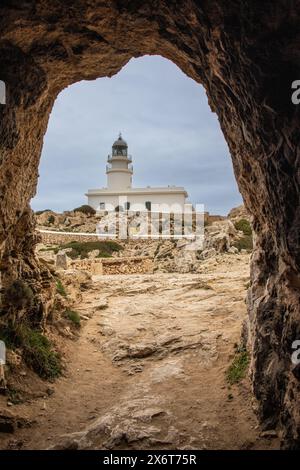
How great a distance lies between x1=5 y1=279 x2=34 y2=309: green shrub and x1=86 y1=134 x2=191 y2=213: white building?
43994 mm

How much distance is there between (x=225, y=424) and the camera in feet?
27.1

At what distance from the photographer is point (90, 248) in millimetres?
36000

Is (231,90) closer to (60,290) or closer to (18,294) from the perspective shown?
(18,294)

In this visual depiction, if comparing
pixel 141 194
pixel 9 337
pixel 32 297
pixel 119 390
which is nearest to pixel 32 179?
pixel 32 297

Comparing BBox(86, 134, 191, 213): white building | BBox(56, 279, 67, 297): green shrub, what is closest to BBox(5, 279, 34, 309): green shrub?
BBox(56, 279, 67, 297): green shrub

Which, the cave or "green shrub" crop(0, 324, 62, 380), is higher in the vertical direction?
the cave

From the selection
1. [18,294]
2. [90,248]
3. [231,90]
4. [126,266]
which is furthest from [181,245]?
[231,90]

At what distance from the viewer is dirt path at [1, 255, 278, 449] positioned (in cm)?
786

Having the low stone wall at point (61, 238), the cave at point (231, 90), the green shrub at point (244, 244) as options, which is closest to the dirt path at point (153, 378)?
the cave at point (231, 90)

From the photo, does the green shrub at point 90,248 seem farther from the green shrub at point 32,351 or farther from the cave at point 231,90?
the cave at point 231,90

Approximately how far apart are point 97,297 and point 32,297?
7.16 metres

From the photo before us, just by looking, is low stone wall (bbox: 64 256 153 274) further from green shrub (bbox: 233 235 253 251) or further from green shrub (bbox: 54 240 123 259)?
green shrub (bbox: 233 235 253 251)

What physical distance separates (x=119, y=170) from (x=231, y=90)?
6006 centimetres

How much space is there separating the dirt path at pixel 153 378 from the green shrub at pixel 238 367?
262 millimetres
